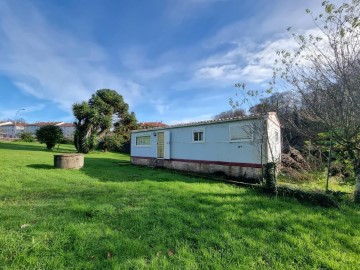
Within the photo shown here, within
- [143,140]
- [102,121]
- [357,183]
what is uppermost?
[102,121]

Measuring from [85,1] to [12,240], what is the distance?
862 cm

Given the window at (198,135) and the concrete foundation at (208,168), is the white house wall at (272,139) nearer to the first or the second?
the concrete foundation at (208,168)

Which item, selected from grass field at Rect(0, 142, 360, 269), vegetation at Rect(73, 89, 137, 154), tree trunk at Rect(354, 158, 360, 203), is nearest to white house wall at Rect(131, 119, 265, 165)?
tree trunk at Rect(354, 158, 360, 203)

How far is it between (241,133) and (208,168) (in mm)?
2701

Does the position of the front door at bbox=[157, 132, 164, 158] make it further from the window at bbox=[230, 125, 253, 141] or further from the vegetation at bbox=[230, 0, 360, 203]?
the vegetation at bbox=[230, 0, 360, 203]

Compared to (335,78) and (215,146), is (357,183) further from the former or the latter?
(215,146)

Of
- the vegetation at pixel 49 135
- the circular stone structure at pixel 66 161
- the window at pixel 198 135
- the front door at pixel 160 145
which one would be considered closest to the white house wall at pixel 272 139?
the window at pixel 198 135

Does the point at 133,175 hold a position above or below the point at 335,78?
below

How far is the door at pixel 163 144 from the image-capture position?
14039mm

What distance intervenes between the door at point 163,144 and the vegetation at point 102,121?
41.2 feet

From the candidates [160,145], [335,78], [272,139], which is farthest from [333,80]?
[160,145]

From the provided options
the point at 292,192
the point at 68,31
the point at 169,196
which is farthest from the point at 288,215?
the point at 68,31

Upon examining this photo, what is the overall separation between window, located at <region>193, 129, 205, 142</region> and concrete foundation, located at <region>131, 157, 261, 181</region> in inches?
50.9

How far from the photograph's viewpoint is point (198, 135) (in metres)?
12.4
